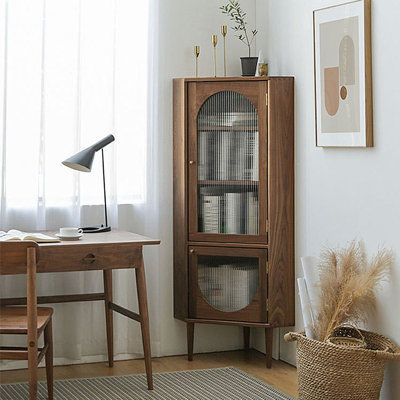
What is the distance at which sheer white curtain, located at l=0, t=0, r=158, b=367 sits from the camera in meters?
4.45

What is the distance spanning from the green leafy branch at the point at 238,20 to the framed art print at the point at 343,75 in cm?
74

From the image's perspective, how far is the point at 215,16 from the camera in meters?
4.84

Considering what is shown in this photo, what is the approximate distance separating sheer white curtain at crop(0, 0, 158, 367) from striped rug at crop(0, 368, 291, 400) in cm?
41

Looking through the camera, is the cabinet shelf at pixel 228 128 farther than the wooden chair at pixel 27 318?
Yes

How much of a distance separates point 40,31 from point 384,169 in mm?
1932

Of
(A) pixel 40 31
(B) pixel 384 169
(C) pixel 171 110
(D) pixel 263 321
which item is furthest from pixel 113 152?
(B) pixel 384 169

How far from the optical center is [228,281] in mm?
4586

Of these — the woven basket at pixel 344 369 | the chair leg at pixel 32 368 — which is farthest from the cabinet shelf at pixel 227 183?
the chair leg at pixel 32 368

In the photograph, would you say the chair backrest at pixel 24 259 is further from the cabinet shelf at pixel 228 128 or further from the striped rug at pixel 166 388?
the cabinet shelf at pixel 228 128

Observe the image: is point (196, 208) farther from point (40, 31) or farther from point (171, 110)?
point (40, 31)

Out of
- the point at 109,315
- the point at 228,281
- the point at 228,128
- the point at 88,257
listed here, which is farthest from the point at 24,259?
the point at 228,128

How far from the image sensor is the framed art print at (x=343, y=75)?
12.5ft

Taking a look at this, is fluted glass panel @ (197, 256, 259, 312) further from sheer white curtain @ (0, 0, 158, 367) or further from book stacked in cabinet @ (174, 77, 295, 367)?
sheer white curtain @ (0, 0, 158, 367)

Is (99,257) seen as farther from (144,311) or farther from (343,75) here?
(343,75)
